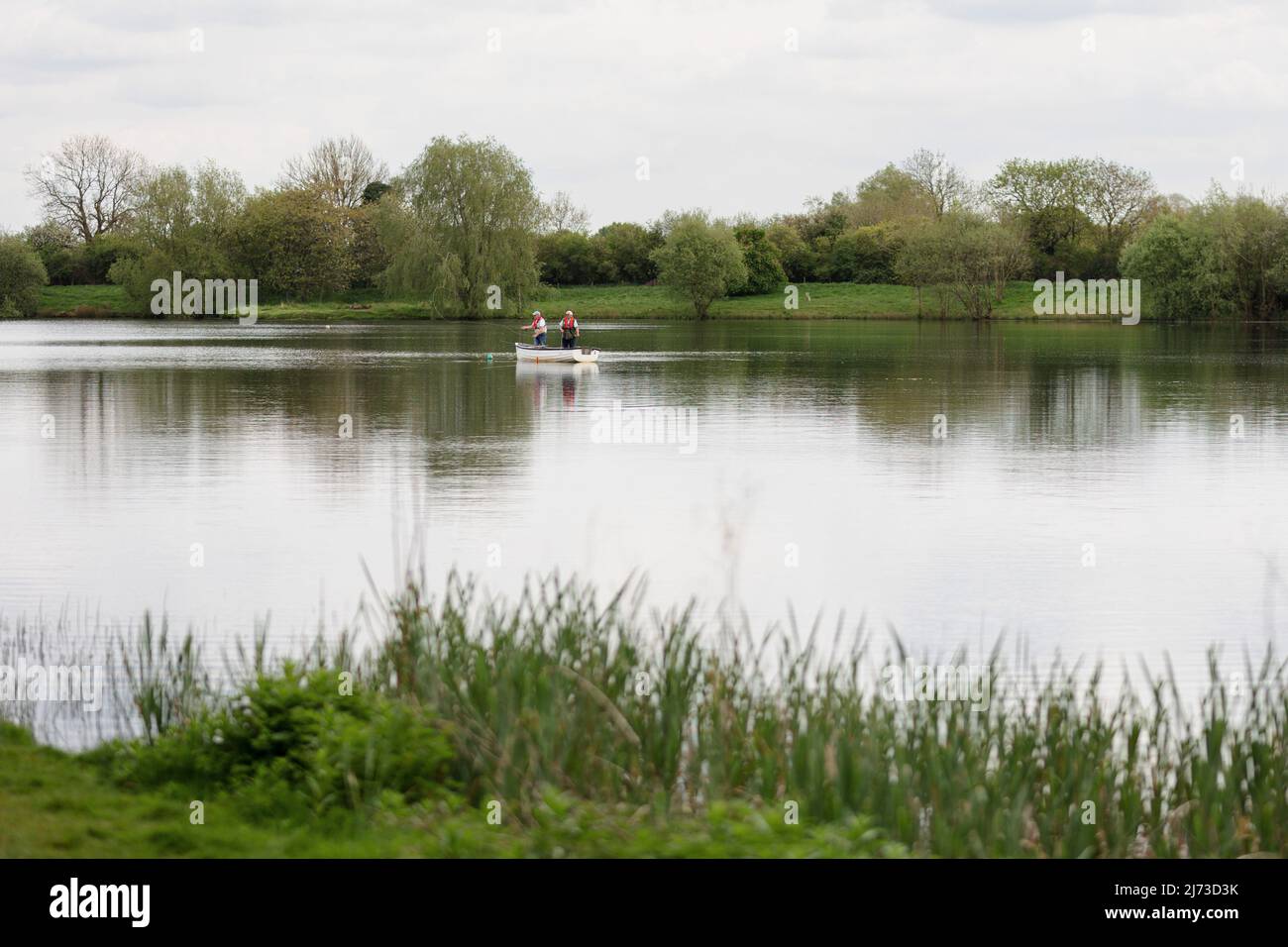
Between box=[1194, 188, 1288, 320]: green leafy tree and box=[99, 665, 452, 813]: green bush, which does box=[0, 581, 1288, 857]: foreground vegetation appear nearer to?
box=[99, 665, 452, 813]: green bush

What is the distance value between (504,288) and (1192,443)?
68.8 m

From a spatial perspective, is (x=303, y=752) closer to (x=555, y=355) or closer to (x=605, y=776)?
(x=605, y=776)

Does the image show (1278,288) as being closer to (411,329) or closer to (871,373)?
(411,329)

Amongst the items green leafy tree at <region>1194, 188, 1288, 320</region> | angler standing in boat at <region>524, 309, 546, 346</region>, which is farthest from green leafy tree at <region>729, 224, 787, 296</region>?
angler standing in boat at <region>524, 309, 546, 346</region>

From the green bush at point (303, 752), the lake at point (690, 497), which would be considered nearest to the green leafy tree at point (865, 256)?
A: the lake at point (690, 497)

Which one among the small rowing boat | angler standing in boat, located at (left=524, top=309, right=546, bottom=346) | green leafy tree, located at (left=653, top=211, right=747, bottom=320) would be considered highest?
green leafy tree, located at (left=653, top=211, right=747, bottom=320)

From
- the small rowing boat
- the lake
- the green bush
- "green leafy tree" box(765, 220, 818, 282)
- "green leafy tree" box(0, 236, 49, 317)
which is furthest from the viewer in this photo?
"green leafy tree" box(765, 220, 818, 282)

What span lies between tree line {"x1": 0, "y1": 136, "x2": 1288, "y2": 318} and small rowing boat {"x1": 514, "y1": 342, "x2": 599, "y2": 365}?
135 ft

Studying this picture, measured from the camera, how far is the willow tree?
89125 mm

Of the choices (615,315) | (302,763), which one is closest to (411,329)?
(615,315)

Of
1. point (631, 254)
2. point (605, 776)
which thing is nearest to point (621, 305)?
point (631, 254)

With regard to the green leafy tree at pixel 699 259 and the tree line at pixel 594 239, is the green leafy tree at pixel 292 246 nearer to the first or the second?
the tree line at pixel 594 239

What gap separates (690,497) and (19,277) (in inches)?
3995

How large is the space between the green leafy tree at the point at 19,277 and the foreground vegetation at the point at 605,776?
108080mm
